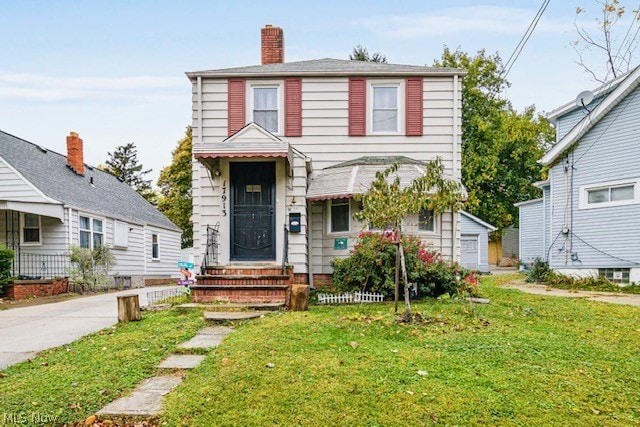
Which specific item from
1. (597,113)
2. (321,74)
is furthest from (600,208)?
(321,74)

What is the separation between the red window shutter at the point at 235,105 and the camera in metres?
11.3

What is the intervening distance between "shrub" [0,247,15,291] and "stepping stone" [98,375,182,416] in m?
10.9

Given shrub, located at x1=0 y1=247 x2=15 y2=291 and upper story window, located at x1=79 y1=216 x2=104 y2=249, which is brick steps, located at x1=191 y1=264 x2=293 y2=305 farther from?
upper story window, located at x1=79 y1=216 x2=104 y2=249

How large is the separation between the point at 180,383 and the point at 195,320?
2.91 m

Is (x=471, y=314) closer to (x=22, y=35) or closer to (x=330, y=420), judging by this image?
(x=330, y=420)

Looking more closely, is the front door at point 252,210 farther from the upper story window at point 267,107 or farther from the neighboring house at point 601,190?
the neighboring house at point 601,190

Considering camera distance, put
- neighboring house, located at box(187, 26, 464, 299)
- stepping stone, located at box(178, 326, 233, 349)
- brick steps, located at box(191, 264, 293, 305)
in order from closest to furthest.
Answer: stepping stone, located at box(178, 326, 233, 349) → brick steps, located at box(191, 264, 293, 305) → neighboring house, located at box(187, 26, 464, 299)

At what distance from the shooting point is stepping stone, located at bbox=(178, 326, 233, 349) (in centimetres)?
560

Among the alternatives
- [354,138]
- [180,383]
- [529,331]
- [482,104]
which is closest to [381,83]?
[354,138]

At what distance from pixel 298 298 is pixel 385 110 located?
616 centimetres

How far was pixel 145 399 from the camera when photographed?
12.8ft

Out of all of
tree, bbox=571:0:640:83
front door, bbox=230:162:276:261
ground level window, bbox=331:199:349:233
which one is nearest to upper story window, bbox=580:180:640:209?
tree, bbox=571:0:640:83

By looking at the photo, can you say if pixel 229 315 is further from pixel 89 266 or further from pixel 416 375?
pixel 89 266

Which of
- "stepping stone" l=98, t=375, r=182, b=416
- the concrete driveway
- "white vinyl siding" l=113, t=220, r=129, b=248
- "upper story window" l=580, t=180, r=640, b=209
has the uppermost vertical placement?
"upper story window" l=580, t=180, r=640, b=209
